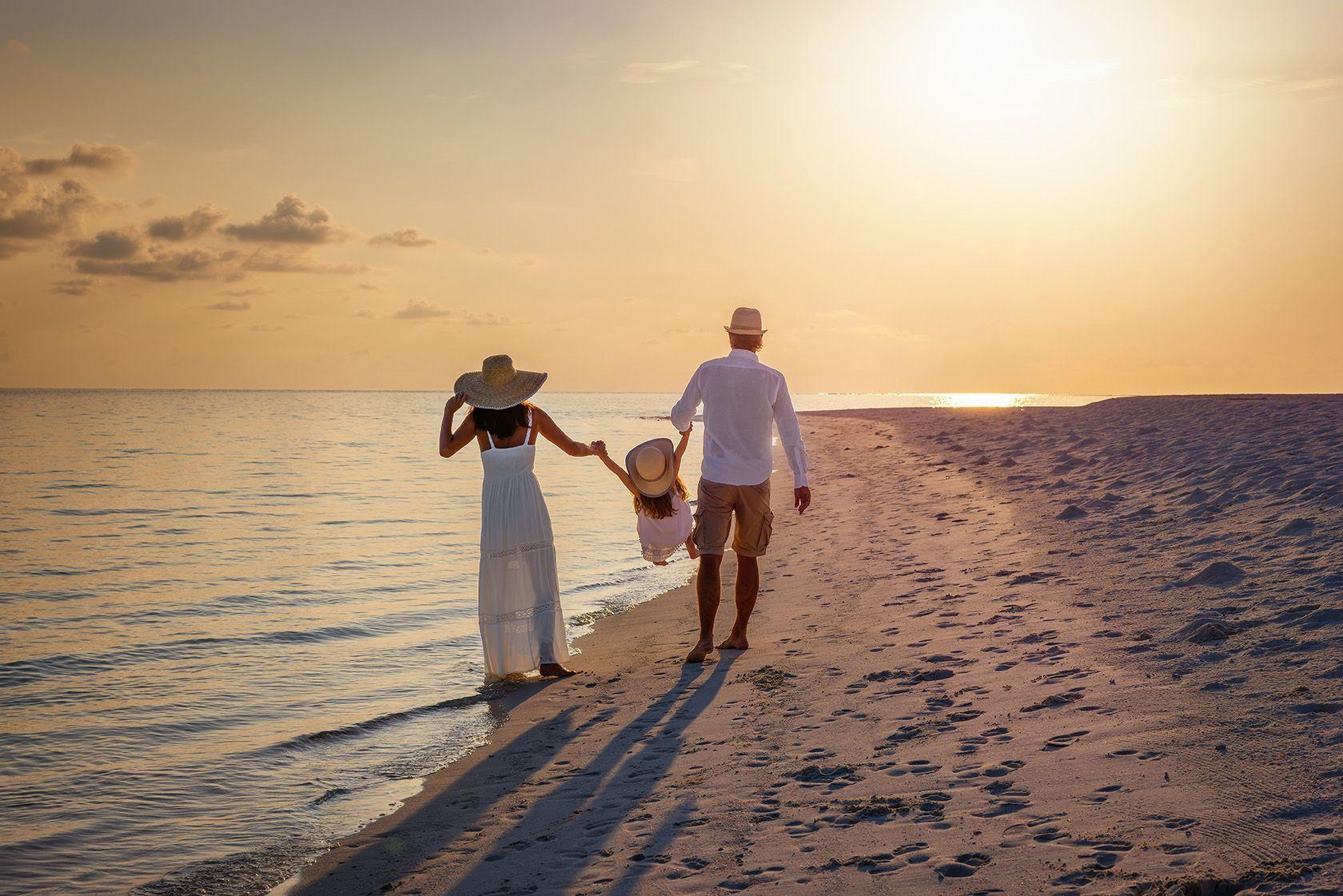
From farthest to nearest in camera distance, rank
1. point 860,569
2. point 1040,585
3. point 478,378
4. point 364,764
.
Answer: point 860,569 < point 1040,585 < point 478,378 < point 364,764

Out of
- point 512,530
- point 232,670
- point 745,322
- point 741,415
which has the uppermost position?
point 745,322

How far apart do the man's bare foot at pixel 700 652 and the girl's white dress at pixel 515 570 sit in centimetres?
107

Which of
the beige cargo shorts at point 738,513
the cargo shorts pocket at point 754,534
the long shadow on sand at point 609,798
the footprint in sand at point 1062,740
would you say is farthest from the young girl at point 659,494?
the footprint in sand at point 1062,740

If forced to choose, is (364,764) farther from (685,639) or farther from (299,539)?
(299,539)

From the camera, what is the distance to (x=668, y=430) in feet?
222

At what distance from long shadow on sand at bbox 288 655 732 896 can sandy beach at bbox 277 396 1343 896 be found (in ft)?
0.07

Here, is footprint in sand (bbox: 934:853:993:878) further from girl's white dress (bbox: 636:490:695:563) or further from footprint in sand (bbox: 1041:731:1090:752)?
girl's white dress (bbox: 636:490:695:563)

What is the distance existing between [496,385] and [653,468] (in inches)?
55.1

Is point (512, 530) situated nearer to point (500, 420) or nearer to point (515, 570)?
point (515, 570)

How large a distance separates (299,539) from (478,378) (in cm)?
1196

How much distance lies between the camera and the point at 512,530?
280 inches

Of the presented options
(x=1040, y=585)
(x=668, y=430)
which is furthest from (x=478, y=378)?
(x=668, y=430)

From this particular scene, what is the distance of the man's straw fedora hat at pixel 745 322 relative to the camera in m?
6.98

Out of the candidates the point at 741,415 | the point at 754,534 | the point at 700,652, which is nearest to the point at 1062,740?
the point at 754,534
